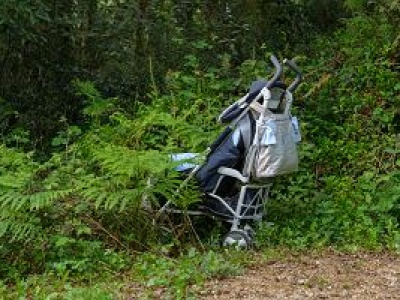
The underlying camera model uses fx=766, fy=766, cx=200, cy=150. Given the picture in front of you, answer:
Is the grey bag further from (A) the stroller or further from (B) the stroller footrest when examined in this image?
(B) the stroller footrest

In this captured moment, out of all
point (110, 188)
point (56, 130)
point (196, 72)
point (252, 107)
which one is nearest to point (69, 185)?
point (110, 188)

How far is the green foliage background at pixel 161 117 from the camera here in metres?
6.34

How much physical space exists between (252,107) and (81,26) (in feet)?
13.2

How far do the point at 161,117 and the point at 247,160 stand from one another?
37.6 inches

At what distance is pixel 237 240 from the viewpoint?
6441mm

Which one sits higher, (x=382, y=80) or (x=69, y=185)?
(x=382, y=80)

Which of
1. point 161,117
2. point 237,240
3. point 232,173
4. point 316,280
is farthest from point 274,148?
point 316,280

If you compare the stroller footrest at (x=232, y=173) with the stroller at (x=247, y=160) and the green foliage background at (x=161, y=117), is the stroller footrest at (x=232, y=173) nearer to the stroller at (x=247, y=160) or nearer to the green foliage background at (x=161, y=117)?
the stroller at (x=247, y=160)

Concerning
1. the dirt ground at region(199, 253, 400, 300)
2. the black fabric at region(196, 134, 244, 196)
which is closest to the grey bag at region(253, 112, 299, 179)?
the black fabric at region(196, 134, 244, 196)

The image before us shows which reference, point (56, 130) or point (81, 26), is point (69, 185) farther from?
point (81, 26)

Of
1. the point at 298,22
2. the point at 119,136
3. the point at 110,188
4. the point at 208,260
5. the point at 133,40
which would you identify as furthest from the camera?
the point at 298,22

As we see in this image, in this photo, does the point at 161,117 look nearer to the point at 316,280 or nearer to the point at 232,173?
the point at 232,173

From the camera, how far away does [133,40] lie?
33.8 ft

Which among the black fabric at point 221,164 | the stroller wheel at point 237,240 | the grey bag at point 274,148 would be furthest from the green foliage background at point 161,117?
Answer: the grey bag at point 274,148
